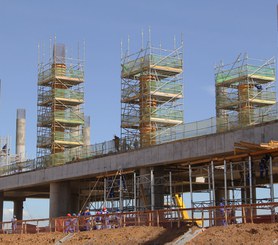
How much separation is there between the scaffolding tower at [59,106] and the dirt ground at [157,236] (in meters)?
26.6

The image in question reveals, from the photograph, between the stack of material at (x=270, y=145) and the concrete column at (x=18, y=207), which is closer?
the stack of material at (x=270, y=145)

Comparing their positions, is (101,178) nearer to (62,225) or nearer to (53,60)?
(62,225)

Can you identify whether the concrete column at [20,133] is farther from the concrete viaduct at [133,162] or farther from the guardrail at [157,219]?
the guardrail at [157,219]

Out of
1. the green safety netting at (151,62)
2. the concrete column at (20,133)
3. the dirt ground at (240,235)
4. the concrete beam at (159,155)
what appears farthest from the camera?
the concrete column at (20,133)

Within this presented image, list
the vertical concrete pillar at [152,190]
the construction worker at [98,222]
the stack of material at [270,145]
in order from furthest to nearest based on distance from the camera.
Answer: the vertical concrete pillar at [152,190]
the construction worker at [98,222]
the stack of material at [270,145]

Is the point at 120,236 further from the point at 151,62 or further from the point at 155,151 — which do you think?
the point at 151,62

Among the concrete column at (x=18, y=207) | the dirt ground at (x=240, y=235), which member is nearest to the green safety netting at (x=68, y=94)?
the concrete column at (x=18, y=207)

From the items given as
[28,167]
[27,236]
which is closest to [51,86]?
[28,167]

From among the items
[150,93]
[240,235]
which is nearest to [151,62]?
[150,93]

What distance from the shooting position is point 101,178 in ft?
174

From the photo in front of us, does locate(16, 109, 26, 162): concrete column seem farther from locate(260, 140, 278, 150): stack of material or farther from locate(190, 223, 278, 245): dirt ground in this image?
locate(190, 223, 278, 245): dirt ground

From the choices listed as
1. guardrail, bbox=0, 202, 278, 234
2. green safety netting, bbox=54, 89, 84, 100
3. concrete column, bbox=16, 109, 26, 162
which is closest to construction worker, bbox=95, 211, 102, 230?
guardrail, bbox=0, 202, 278, 234

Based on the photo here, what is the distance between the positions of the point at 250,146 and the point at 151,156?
11.0 meters

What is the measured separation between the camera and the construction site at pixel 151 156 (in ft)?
120
